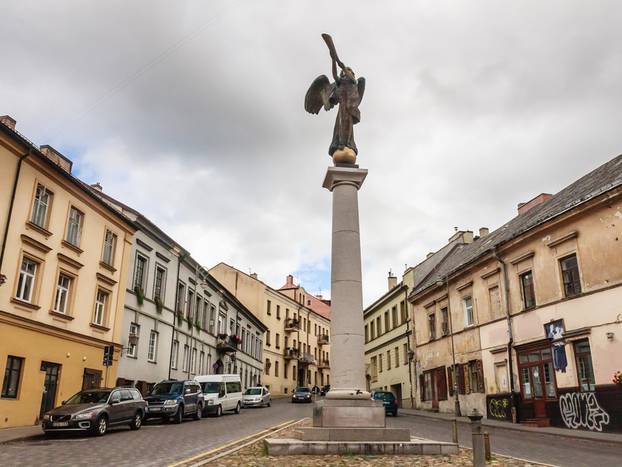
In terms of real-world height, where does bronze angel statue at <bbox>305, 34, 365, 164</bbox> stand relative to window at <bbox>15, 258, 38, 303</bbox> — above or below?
above

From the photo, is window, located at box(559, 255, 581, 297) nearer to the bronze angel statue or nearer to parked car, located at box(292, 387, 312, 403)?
the bronze angel statue

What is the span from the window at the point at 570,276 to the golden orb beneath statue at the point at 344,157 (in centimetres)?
1137

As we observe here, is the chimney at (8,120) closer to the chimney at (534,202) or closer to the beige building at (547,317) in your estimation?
the beige building at (547,317)

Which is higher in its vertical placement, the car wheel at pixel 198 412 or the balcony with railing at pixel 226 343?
the balcony with railing at pixel 226 343

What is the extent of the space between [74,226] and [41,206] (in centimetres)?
223

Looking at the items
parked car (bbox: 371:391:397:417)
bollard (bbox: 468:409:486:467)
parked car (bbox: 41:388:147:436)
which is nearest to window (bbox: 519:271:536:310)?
parked car (bbox: 371:391:397:417)

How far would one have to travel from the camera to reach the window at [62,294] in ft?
68.1

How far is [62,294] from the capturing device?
69.8ft

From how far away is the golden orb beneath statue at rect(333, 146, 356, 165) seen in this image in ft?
48.1

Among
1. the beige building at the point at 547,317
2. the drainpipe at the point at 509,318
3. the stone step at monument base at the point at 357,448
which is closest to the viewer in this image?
the stone step at monument base at the point at 357,448

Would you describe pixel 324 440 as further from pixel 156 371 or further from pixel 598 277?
pixel 156 371

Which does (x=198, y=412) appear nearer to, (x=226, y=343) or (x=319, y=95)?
(x=319, y=95)

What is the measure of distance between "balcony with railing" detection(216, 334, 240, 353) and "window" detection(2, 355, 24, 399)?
23.5m

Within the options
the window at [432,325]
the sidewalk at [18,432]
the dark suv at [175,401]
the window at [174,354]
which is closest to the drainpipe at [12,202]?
the sidewalk at [18,432]
